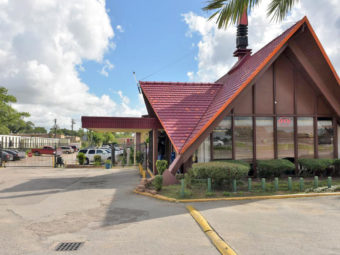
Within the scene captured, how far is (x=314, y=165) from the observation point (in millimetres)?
11977

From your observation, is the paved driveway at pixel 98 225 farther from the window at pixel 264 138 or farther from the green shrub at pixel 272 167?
the window at pixel 264 138

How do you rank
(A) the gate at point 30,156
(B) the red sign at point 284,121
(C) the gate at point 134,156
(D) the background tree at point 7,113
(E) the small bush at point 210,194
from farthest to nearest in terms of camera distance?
(D) the background tree at point 7,113, (A) the gate at point 30,156, (C) the gate at point 134,156, (B) the red sign at point 284,121, (E) the small bush at point 210,194

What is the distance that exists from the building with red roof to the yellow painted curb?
476 centimetres

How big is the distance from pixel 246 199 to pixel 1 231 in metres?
7.47

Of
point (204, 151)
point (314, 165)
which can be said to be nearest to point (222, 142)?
point (204, 151)

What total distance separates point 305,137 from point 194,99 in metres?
6.13

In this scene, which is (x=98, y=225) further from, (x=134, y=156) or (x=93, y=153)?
(x=93, y=153)

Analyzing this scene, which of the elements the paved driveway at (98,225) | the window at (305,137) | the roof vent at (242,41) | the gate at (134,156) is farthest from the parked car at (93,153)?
the window at (305,137)

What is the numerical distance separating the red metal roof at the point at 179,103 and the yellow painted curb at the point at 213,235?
436 centimetres

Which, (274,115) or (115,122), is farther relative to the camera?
(115,122)

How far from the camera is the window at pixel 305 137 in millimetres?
12953

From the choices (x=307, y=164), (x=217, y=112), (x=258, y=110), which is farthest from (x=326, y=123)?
(x=217, y=112)

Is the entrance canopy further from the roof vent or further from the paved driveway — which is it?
the roof vent

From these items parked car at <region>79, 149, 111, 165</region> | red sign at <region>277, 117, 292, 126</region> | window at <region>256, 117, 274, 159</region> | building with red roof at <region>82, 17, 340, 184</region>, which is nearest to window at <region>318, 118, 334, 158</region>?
building with red roof at <region>82, 17, 340, 184</region>
